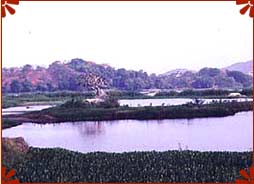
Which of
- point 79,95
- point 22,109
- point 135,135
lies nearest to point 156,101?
point 135,135

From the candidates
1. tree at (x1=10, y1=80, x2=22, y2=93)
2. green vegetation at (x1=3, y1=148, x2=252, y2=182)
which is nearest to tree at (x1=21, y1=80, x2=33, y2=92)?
tree at (x1=10, y1=80, x2=22, y2=93)

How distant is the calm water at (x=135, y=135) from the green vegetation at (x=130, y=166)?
95 mm

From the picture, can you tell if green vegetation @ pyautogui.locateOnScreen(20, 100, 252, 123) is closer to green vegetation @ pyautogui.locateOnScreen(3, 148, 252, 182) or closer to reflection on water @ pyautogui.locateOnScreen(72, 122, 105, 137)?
reflection on water @ pyautogui.locateOnScreen(72, 122, 105, 137)

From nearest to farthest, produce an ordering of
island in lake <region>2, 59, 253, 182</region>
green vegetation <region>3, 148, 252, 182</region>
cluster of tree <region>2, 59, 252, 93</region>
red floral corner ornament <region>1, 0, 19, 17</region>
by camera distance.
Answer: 1. red floral corner ornament <region>1, 0, 19, 17</region>
2. green vegetation <region>3, 148, 252, 182</region>
3. island in lake <region>2, 59, 253, 182</region>
4. cluster of tree <region>2, 59, 252, 93</region>

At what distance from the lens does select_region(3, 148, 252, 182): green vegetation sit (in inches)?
173

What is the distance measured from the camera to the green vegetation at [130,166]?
4383 mm

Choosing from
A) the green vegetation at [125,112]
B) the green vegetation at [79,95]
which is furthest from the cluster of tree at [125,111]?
the green vegetation at [79,95]

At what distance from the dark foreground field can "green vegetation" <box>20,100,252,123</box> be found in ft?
1.78

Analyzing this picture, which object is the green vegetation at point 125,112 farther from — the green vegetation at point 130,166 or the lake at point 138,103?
the green vegetation at point 130,166

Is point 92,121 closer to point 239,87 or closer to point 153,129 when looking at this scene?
point 153,129

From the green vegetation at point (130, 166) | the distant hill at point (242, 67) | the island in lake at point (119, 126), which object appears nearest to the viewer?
the distant hill at point (242, 67)

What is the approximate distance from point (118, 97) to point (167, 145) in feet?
2.63

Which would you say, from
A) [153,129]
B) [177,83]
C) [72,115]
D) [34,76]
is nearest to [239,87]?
[177,83]

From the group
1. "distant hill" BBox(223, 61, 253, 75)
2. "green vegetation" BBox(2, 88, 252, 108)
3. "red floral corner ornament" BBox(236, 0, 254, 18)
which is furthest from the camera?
"green vegetation" BBox(2, 88, 252, 108)
